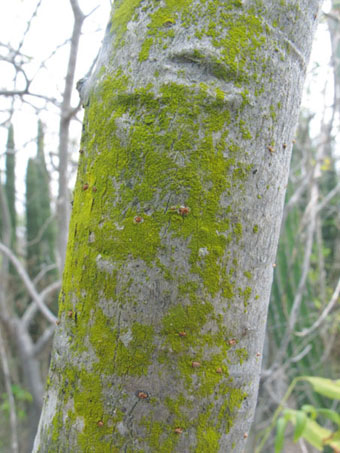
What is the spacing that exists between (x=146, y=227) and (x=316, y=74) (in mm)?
3204

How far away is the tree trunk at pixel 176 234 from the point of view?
613mm

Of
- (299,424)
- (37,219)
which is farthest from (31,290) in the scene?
(37,219)

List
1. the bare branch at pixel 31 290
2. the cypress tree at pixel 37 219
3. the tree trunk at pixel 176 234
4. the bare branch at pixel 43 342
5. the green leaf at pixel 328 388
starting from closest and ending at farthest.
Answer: the tree trunk at pixel 176 234 → the green leaf at pixel 328 388 → the bare branch at pixel 31 290 → the bare branch at pixel 43 342 → the cypress tree at pixel 37 219

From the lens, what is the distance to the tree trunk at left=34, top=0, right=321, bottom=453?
61 centimetres

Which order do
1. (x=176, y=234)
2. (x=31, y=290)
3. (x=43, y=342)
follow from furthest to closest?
(x=43, y=342)
(x=31, y=290)
(x=176, y=234)

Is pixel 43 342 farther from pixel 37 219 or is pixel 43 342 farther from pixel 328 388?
pixel 328 388

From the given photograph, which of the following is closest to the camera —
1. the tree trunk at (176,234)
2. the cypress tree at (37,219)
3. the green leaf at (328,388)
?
the tree trunk at (176,234)

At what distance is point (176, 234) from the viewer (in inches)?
24.8

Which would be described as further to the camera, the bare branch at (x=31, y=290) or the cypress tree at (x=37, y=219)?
the cypress tree at (x=37, y=219)

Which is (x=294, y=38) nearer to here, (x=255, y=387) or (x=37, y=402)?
(x=255, y=387)

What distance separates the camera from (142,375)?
1.99 ft

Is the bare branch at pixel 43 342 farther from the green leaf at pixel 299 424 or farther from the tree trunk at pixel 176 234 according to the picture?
the tree trunk at pixel 176 234

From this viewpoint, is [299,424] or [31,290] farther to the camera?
[31,290]

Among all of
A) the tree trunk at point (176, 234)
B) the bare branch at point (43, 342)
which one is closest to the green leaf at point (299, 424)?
the tree trunk at point (176, 234)
